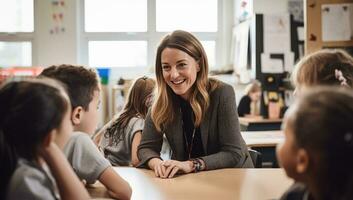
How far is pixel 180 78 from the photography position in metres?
2.03

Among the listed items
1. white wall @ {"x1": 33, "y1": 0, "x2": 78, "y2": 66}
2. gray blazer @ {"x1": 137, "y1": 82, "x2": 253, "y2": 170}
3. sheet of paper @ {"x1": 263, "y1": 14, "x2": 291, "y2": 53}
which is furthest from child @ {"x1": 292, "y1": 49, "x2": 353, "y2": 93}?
white wall @ {"x1": 33, "y1": 0, "x2": 78, "y2": 66}

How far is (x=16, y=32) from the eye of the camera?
18.9ft

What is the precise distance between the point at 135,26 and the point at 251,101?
195 cm

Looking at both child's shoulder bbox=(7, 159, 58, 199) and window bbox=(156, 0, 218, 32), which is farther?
window bbox=(156, 0, 218, 32)

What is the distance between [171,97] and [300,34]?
370cm

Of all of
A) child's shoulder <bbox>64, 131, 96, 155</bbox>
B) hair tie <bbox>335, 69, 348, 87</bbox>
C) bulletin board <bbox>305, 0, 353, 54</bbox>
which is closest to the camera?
child's shoulder <bbox>64, 131, 96, 155</bbox>

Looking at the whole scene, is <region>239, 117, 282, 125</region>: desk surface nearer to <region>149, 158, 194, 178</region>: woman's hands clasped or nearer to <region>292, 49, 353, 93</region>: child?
<region>149, 158, 194, 178</region>: woman's hands clasped

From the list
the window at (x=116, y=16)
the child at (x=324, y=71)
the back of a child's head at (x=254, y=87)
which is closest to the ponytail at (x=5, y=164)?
the child at (x=324, y=71)

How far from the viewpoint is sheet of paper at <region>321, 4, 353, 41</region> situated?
3.49 m

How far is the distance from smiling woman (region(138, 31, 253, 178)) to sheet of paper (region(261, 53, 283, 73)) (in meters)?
3.33

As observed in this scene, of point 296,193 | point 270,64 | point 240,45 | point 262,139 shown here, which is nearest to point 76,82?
point 296,193

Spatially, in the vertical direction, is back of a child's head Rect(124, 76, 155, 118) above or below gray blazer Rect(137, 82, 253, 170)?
above

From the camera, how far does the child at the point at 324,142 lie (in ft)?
2.56

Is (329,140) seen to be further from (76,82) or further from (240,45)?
(240,45)
